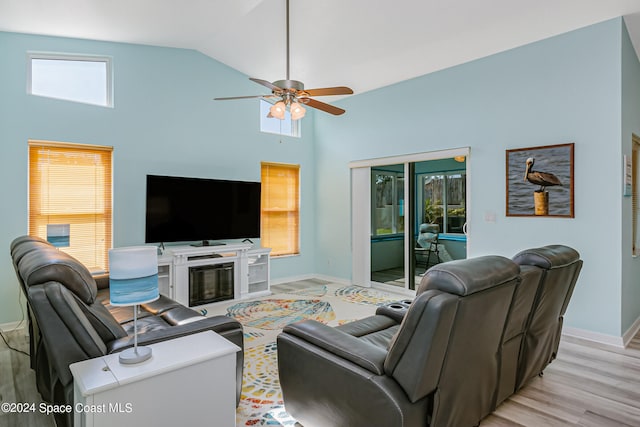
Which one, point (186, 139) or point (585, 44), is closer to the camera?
point (585, 44)

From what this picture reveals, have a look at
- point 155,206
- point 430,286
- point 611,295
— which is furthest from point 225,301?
point 611,295

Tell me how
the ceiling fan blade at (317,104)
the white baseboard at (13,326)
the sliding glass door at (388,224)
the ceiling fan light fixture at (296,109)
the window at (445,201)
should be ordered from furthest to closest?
the sliding glass door at (388,224)
the window at (445,201)
the white baseboard at (13,326)
the ceiling fan blade at (317,104)
the ceiling fan light fixture at (296,109)

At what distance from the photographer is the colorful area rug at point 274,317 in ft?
7.69

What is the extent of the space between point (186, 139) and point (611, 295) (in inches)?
208

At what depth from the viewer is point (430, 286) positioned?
5.01 ft

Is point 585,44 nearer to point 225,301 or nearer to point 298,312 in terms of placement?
point 298,312

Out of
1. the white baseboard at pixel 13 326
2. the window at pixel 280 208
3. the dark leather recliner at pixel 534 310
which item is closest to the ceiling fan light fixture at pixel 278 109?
the dark leather recliner at pixel 534 310

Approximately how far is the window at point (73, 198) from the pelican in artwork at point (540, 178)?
16.1ft

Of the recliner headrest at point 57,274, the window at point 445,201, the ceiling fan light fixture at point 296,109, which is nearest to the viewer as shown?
the recliner headrest at point 57,274

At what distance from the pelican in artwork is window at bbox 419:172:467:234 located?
849 millimetres

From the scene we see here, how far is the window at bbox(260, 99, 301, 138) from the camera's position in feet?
19.6

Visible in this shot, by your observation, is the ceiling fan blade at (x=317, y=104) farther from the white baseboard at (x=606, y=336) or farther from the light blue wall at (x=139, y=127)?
the white baseboard at (x=606, y=336)

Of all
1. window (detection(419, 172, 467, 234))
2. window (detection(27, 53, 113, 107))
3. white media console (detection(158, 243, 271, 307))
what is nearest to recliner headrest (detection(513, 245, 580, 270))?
window (detection(419, 172, 467, 234))

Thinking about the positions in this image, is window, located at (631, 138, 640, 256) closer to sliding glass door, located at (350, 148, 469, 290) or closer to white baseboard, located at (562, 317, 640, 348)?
white baseboard, located at (562, 317, 640, 348)
